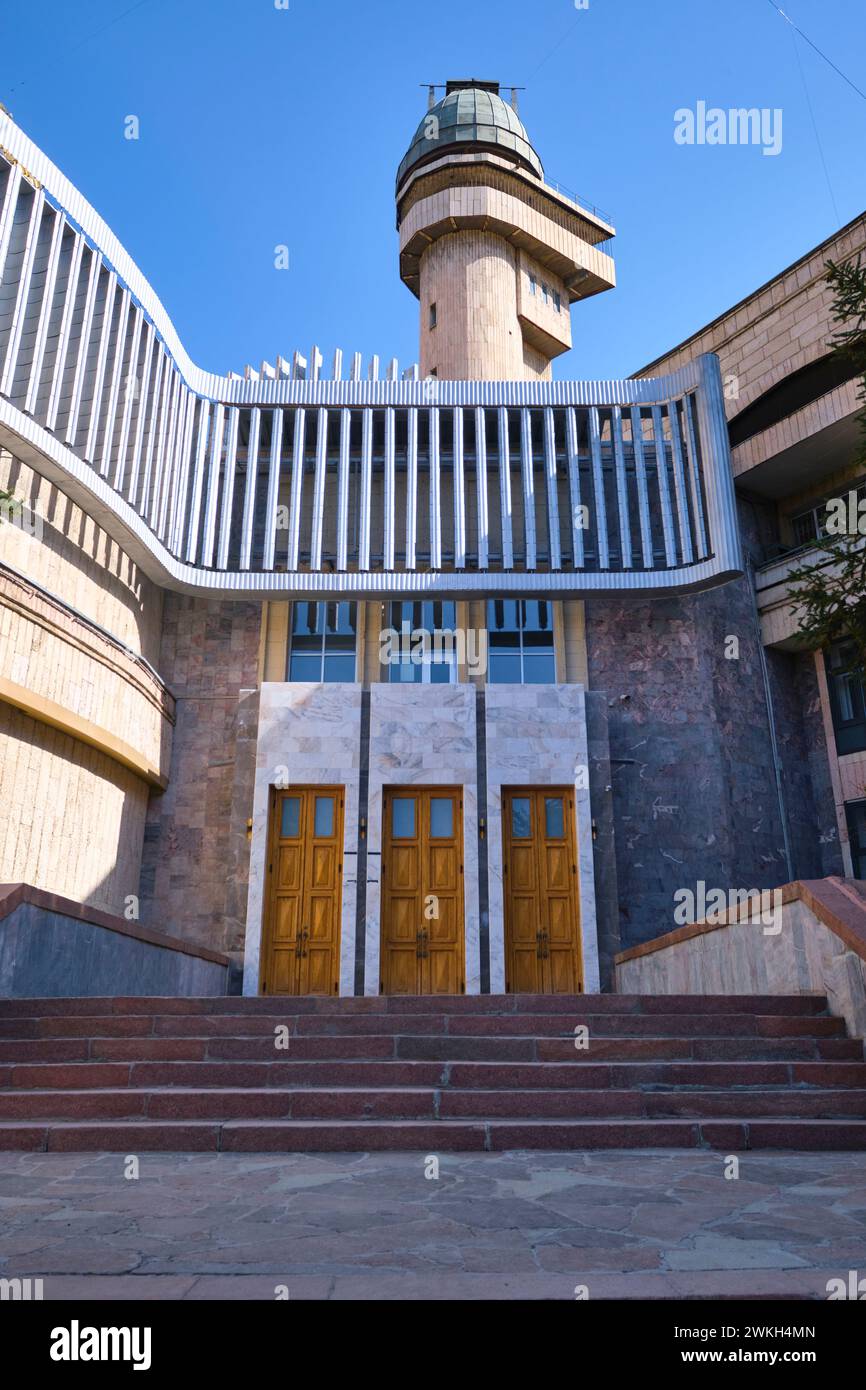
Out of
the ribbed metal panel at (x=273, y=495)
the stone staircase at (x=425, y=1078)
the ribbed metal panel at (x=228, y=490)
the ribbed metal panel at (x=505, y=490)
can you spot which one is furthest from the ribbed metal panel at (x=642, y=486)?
the stone staircase at (x=425, y=1078)

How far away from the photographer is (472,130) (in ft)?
87.0

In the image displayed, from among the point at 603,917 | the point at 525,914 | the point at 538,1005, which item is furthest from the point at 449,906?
the point at 538,1005

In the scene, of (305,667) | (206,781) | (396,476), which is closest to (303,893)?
(206,781)

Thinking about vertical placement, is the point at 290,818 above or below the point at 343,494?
below

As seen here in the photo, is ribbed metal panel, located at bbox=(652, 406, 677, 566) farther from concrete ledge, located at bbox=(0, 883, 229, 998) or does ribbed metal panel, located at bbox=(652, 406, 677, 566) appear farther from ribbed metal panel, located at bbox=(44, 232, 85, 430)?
concrete ledge, located at bbox=(0, 883, 229, 998)

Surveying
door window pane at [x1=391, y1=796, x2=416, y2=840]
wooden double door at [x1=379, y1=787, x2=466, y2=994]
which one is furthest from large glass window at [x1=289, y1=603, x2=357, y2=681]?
Result: wooden double door at [x1=379, y1=787, x2=466, y2=994]

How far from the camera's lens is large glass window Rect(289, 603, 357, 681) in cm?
1800

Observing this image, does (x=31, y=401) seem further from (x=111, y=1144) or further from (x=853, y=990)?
(x=853, y=990)

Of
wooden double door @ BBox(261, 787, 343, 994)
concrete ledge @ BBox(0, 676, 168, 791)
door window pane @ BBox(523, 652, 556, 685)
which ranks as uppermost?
door window pane @ BBox(523, 652, 556, 685)

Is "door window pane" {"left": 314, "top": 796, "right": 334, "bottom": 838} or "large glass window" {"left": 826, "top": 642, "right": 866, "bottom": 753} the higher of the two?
"large glass window" {"left": 826, "top": 642, "right": 866, "bottom": 753}

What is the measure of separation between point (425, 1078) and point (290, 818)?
953 centimetres

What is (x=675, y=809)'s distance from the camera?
1705cm

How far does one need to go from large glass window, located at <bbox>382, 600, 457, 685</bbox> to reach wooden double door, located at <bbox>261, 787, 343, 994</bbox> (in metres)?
2.75

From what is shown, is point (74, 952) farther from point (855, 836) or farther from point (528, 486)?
point (855, 836)
